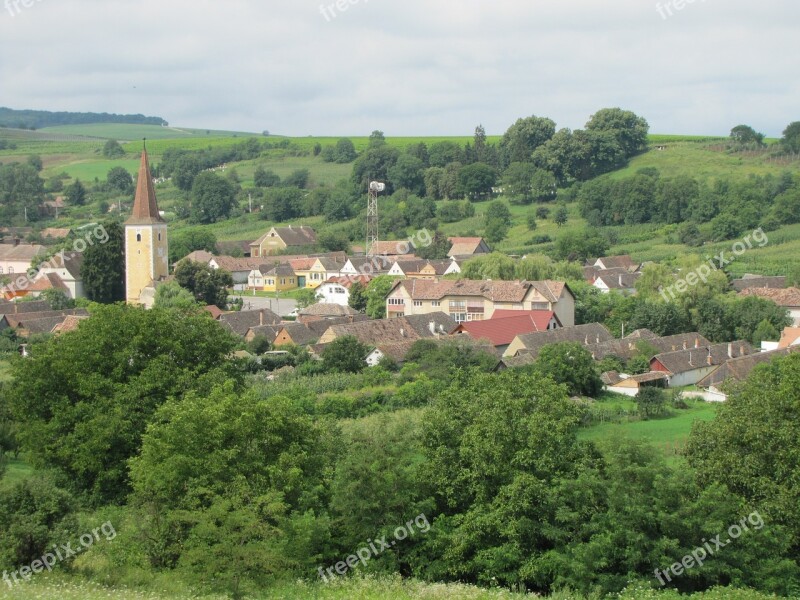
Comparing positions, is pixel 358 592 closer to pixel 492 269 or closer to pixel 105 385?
pixel 105 385

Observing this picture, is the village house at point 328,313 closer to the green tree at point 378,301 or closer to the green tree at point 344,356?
the green tree at point 378,301

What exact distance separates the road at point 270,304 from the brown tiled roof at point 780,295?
25.5 metres

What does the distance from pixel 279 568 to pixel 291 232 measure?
7438 centimetres

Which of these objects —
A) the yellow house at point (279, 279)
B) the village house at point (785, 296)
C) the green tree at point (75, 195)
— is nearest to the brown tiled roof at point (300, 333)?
the village house at point (785, 296)

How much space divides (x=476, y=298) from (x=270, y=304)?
15790 mm

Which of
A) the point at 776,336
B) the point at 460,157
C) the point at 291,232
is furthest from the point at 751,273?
the point at 460,157

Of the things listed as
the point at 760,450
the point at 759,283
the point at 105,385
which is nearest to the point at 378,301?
the point at 759,283

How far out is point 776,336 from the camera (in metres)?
48.3

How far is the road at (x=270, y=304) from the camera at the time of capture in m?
62.4

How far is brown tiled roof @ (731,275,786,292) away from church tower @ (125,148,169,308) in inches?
1271

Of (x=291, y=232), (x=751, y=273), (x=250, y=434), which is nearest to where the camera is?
(x=250, y=434)

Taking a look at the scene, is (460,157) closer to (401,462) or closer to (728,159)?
(728,159)

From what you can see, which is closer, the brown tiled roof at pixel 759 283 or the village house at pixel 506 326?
the village house at pixel 506 326

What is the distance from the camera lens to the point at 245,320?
5112cm
